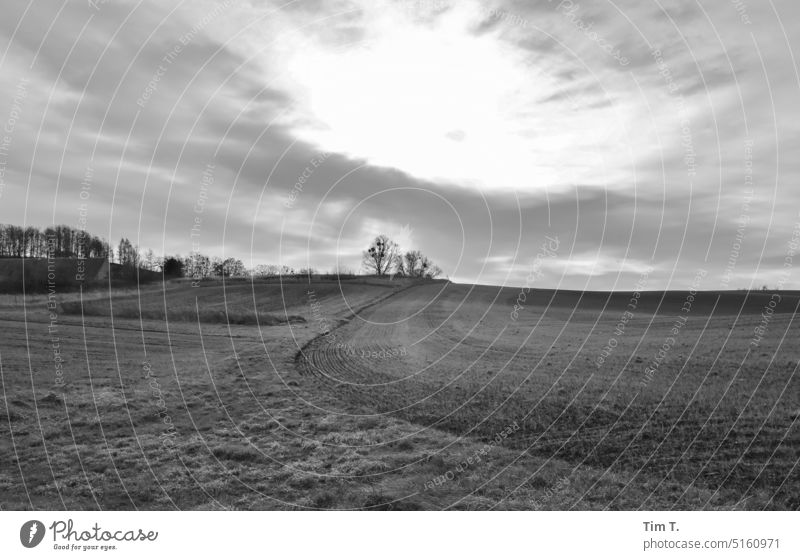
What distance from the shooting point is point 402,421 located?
13688mm

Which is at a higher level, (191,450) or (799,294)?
(799,294)

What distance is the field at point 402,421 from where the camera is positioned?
964 centimetres

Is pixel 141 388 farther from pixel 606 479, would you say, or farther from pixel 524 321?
pixel 524 321

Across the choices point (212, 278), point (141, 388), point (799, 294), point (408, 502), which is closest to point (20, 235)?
point (212, 278)

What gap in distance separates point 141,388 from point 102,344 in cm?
997

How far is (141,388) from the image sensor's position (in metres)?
16.8
